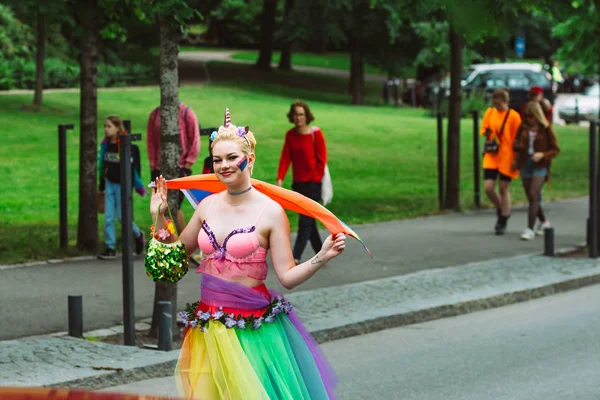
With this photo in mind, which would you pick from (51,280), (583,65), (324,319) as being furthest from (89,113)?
(583,65)

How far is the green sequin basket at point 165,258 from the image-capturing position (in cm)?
550

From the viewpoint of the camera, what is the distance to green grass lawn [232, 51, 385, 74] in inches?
2542

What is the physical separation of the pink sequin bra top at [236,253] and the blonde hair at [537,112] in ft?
32.0

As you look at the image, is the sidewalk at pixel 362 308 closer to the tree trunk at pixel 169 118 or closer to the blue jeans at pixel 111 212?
the tree trunk at pixel 169 118

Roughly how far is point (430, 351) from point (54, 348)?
284 cm

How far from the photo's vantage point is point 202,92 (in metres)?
36.7

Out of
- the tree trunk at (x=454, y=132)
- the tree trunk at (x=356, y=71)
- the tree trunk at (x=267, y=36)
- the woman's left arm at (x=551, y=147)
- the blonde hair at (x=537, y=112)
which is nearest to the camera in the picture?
the woman's left arm at (x=551, y=147)

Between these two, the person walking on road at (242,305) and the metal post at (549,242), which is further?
the metal post at (549,242)

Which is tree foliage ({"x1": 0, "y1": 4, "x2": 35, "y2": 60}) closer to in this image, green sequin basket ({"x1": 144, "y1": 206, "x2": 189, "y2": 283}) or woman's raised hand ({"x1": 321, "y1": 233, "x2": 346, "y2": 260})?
green sequin basket ({"x1": 144, "y1": 206, "x2": 189, "y2": 283})

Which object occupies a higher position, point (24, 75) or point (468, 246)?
point (24, 75)

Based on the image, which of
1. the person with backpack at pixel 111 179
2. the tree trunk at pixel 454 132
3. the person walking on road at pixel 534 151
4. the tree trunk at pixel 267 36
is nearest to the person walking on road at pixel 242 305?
the person with backpack at pixel 111 179

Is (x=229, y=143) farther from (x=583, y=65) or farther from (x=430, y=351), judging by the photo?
(x=583, y=65)

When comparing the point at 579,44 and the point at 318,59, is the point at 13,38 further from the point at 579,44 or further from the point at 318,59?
the point at 318,59

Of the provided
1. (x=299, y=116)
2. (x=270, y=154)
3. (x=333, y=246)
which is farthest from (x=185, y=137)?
(x=270, y=154)
